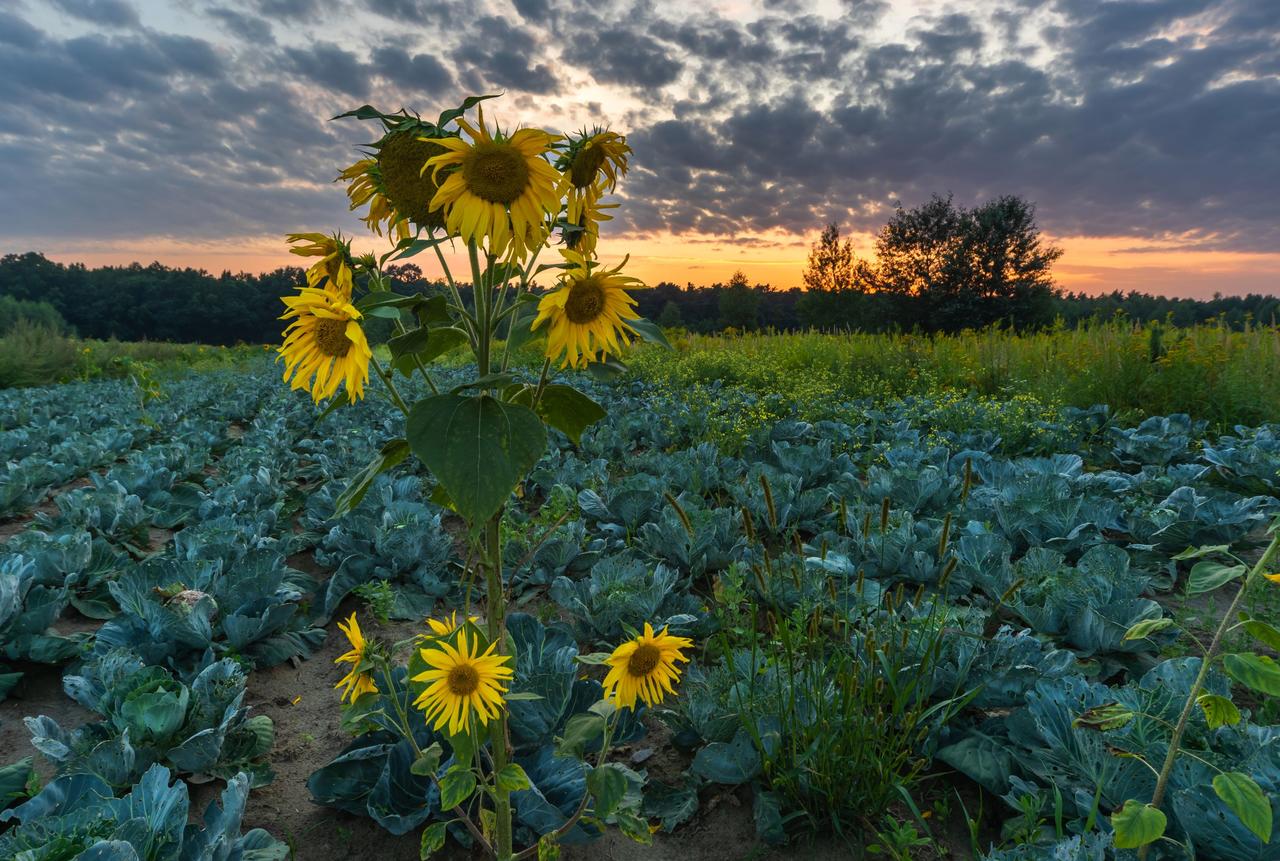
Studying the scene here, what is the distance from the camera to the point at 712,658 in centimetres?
242

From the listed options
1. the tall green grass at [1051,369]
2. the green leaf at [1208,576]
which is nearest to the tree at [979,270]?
the tall green grass at [1051,369]

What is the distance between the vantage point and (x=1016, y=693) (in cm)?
188

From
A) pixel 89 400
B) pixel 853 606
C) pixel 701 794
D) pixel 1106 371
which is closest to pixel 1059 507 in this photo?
pixel 853 606

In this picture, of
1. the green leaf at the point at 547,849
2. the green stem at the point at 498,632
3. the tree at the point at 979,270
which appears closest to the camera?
the green stem at the point at 498,632

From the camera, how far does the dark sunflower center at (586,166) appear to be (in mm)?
1223

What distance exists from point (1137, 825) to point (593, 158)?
148cm

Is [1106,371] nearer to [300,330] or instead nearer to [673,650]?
[673,650]

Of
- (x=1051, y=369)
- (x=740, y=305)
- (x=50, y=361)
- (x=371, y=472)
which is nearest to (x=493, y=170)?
(x=371, y=472)

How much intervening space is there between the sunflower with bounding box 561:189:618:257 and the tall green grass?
17.5 ft

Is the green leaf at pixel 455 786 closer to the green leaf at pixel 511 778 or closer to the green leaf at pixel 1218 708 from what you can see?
the green leaf at pixel 511 778

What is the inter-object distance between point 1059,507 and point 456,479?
3.14 meters

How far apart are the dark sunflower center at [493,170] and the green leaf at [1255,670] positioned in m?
1.35

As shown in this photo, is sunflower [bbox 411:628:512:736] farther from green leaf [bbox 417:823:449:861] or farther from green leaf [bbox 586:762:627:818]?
green leaf [bbox 417:823:449:861]

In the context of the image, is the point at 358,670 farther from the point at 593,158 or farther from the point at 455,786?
the point at 593,158
